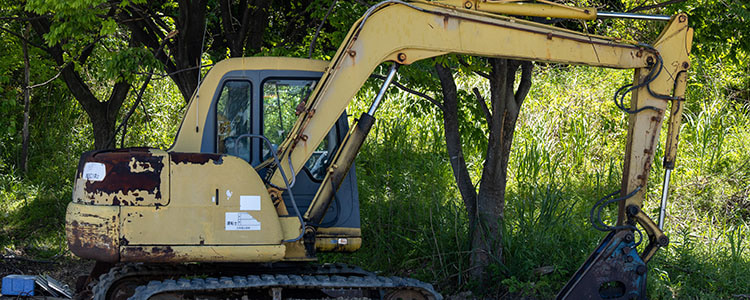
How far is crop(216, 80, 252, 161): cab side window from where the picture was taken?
6.33 m

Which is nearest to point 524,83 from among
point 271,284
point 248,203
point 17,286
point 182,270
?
point 248,203

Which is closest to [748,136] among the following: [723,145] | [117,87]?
[723,145]

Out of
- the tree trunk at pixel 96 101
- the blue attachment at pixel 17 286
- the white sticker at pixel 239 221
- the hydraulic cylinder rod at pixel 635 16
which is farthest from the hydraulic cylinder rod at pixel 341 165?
the tree trunk at pixel 96 101

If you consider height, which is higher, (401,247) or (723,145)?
(723,145)

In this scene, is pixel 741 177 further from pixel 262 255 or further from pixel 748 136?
pixel 262 255

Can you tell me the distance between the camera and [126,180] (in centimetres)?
579

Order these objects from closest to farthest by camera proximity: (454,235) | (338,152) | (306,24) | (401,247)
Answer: (338,152), (454,235), (401,247), (306,24)

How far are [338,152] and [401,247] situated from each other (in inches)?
125

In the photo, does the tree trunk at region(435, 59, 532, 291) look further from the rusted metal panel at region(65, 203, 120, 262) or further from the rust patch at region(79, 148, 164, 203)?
the rusted metal panel at region(65, 203, 120, 262)

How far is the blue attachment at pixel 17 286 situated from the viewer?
6.63 m

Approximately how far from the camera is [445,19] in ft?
19.9

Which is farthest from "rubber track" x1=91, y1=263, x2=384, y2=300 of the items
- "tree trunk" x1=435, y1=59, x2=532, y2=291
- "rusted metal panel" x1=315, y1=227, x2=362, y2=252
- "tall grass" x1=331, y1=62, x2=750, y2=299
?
"tree trunk" x1=435, y1=59, x2=532, y2=291

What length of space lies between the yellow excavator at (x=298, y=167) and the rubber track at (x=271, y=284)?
0.05 feet

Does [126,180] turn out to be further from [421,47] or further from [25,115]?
[25,115]
